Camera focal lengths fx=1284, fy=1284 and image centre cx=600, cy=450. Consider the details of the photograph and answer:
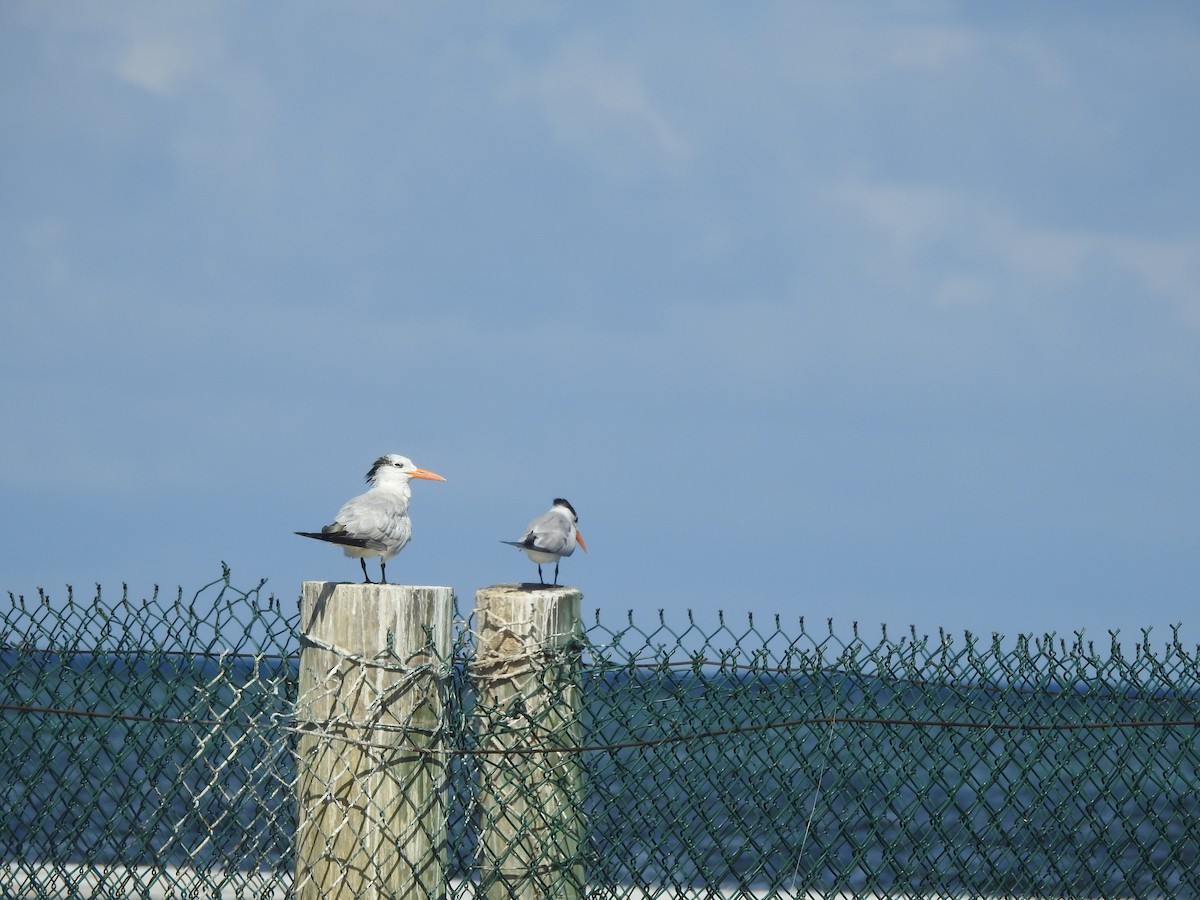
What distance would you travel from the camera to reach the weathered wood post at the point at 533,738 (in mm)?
4688

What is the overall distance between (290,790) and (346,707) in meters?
0.42

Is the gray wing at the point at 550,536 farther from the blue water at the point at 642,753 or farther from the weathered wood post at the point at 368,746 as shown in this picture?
the weathered wood post at the point at 368,746

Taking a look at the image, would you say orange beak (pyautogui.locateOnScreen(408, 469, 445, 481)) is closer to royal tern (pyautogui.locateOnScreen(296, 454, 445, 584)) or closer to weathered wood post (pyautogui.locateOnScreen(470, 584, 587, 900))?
Result: royal tern (pyautogui.locateOnScreen(296, 454, 445, 584))

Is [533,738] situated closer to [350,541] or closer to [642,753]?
[642,753]

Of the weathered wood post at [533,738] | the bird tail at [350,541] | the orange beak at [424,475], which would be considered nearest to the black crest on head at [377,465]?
the orange beak at [424,475]

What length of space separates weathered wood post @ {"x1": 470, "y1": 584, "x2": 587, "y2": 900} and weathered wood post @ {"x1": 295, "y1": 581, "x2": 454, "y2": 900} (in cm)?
42

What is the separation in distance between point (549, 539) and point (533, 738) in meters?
2.81

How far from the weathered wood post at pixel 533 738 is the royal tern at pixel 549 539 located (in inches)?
94.3

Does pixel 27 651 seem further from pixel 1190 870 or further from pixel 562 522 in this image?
pixel 1190 870

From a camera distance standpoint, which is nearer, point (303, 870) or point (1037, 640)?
point (303, 870)

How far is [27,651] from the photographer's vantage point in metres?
5.13

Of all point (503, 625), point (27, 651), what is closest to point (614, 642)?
point (503, 625)

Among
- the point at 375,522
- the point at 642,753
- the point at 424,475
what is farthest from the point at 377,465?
the point at 642,753

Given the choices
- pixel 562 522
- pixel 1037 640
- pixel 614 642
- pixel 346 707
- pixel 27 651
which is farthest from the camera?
pixel 562 522
